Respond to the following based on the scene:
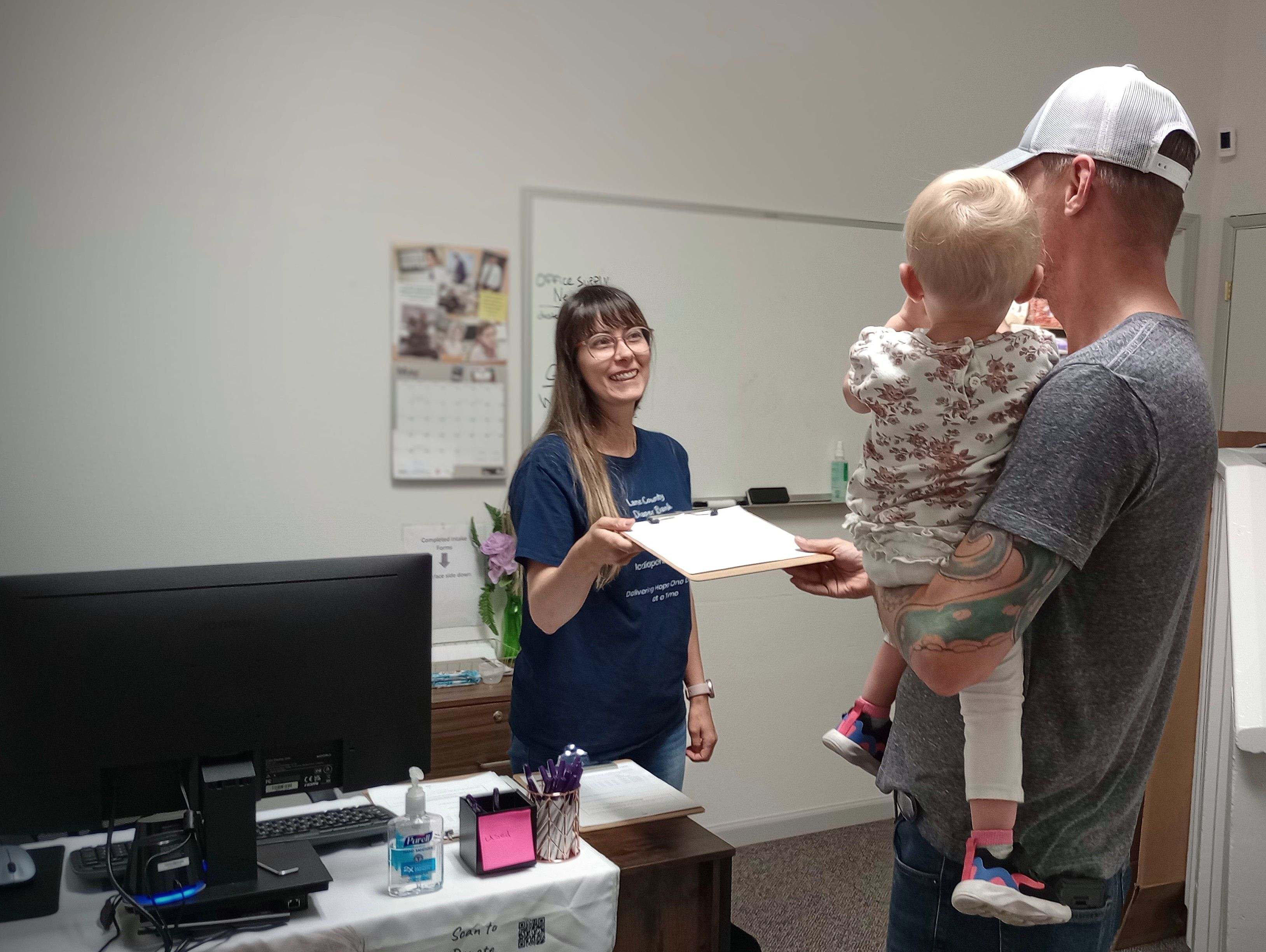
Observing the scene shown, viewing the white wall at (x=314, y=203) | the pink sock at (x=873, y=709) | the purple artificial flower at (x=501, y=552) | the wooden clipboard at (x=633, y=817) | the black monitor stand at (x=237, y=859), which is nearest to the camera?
the black monitor stand at (x=237, y=859)

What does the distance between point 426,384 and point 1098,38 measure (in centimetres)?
315

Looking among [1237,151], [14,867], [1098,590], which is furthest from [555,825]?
[1237,151]

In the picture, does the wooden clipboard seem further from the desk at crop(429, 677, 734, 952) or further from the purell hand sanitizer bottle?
the purell hand sanitizer bottle

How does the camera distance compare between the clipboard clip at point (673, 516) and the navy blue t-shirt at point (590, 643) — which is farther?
the navy blue t-shirt at point (590, 643)

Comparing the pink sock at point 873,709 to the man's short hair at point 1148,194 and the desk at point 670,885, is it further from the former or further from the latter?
the man's short hair at point 1148,194

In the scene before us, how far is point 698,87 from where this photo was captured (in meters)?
3.27

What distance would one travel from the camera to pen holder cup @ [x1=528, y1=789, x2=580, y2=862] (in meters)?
1.52

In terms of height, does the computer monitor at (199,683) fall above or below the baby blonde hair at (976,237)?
below

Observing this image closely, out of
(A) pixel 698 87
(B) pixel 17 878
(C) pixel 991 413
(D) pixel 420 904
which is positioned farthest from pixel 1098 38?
(B) pixel 17 878

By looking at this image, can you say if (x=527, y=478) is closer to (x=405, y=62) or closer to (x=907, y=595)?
(x=907, y=595)

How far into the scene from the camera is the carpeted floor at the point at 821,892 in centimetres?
279

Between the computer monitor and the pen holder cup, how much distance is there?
0.23 m

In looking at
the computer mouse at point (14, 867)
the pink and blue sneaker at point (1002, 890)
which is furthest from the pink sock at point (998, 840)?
the computer mouse at point (14, 867)

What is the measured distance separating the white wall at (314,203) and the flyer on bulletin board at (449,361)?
0.05 m
